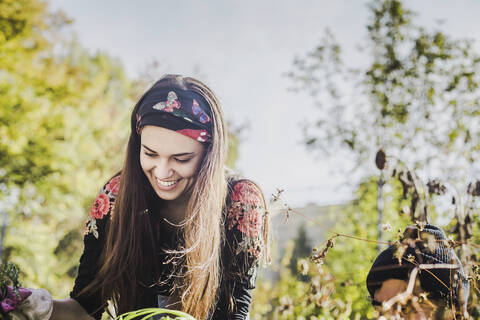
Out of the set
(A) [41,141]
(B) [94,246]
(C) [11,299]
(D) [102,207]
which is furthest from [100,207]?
(A) [41,141]

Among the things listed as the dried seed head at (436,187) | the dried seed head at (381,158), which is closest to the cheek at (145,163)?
the dried seed head at (381,158)

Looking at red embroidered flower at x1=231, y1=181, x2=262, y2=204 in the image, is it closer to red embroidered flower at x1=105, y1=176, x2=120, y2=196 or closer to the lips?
the lips

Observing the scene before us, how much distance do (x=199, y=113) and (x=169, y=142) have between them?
17 centimetres

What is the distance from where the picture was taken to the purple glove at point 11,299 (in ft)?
3.71

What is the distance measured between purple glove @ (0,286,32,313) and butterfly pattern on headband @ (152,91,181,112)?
82 centimetres

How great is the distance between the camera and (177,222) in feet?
6.19

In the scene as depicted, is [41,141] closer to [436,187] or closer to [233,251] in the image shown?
[233,251]

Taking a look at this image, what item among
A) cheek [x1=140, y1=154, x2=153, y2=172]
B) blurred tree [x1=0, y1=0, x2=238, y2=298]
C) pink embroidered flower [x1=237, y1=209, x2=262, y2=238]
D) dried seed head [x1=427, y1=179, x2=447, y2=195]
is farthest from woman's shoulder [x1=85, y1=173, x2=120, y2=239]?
blurred tree [x1=0, y1=0, x2=238, y2=298]

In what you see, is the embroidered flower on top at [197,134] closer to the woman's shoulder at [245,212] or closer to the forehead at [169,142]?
the forehead at [169,142]

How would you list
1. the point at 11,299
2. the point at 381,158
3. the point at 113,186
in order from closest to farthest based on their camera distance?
the point at 11,299, the point at 381,158, the point at 113,186

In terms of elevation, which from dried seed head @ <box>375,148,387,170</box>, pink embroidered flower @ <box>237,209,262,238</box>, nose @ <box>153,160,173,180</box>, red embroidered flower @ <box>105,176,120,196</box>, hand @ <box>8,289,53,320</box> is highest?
dried seed head @ <box>375,148,387,170</box>

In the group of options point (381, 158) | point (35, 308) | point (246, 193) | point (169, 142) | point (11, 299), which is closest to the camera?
point (11, 299)

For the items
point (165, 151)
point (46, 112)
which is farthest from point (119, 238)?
point (46, 112)

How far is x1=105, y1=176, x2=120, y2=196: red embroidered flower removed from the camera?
6.44 ft
